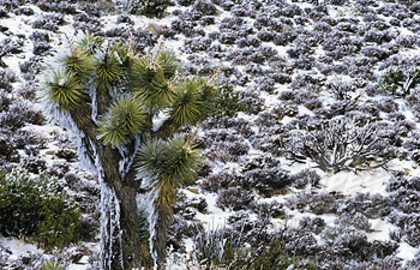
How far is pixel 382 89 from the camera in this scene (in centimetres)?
1116

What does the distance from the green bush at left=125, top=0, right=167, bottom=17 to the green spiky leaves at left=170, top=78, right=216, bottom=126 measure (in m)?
12.4

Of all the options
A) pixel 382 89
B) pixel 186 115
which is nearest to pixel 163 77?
pixel 186 115

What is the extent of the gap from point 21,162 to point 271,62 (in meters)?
9.38

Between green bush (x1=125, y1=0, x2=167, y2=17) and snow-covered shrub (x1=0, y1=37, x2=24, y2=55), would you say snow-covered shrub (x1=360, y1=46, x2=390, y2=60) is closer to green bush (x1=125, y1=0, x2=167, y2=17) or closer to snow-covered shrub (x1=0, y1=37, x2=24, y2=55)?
green bush (x1=125, y1=0, x2=167, y2=17)

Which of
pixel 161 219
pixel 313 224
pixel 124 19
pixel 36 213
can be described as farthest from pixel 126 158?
pixel 124 19

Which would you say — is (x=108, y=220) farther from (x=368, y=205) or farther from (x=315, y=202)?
(x=368, y=205)

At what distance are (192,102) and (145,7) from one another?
1274cm

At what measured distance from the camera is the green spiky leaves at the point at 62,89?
332 centimetres

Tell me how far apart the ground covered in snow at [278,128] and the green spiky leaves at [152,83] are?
1.09 feet

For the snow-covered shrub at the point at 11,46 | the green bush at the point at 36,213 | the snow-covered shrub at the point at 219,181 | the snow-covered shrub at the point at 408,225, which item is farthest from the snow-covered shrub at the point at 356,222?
the snow-covered shrub at the point at 11,46

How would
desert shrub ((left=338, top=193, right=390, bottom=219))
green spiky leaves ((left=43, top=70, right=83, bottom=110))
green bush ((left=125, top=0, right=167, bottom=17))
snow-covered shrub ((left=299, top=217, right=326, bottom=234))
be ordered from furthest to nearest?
green bush ((left=125, top=0, right=167, bottom=17)) → desert shrub ((left=338, top=193, right=390, bottom=219)) → snow-covered shrub ((left=299, top=217, right=326, bottom=234)) → green spiky leaves ((left=43, top=70, right=83, bottom=110))

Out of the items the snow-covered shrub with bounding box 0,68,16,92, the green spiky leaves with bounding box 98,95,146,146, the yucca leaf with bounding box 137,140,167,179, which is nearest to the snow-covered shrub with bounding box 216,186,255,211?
the yucca leaf with bounding box 137,140,167,179

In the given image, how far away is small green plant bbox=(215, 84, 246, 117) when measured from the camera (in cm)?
970

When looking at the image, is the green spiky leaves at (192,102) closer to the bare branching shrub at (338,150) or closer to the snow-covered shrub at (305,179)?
the snow-covered shrub at (305,179)
